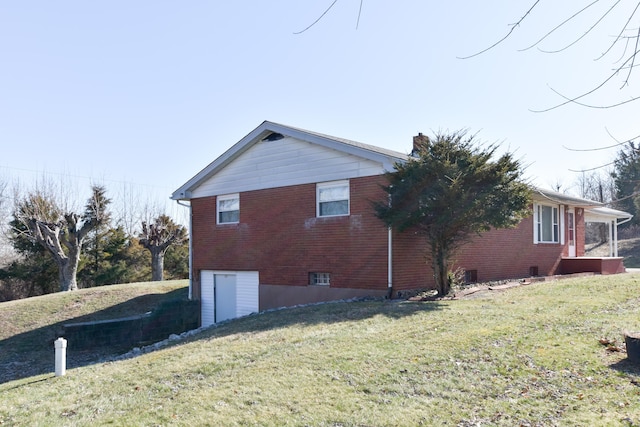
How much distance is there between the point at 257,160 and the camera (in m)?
16.4

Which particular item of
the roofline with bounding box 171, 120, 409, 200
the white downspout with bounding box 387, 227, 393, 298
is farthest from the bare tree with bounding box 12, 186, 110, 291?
the white downspout with bounding box 387, 227, 393, 298

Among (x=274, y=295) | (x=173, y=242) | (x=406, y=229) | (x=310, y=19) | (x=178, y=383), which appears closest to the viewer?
(x=310, y=19)

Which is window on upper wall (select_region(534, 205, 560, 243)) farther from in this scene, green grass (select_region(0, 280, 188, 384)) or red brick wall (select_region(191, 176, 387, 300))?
green grass (select_region(0, 280, 188, 384))

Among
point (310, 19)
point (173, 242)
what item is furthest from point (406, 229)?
point (173, 242)

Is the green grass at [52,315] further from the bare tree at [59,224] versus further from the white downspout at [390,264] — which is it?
the white downspout at [390,264]

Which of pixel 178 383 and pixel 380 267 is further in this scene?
pixel 380 267

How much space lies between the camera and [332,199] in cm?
1427

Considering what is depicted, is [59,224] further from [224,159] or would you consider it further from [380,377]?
[380,377]

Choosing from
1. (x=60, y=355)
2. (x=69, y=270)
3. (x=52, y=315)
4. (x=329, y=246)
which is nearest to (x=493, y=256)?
(x=329, y=246)

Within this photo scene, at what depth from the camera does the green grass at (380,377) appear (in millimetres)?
5266

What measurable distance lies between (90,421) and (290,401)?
95.4 inches

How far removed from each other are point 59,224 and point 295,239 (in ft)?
52.6

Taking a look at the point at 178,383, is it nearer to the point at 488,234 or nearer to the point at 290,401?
the point at 290,401

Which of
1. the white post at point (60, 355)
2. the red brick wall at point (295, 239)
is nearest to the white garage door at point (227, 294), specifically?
the red brick wall at point (295, 239)
